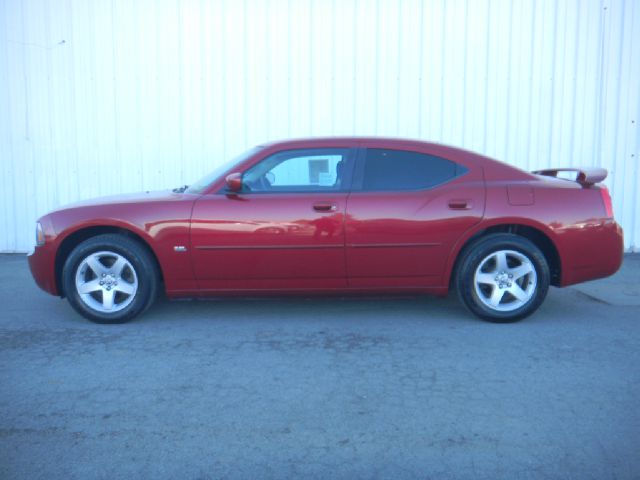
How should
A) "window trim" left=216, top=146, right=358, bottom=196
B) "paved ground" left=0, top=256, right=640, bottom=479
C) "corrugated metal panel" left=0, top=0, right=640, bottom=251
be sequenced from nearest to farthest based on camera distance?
"paved ground" left=0, top=256, right=640, bottom=479 < "window trim" left=216, top=146, right=358, bottom=196 < "corrugated metal panel" left=0, top=0, right=640, bottom=251

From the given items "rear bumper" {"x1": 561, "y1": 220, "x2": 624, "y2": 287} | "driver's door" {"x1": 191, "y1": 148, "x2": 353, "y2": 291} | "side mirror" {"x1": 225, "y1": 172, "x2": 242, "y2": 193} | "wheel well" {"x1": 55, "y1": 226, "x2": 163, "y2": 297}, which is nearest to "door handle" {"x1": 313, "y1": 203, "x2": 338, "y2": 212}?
"driver's door" {"x1": 191, "y1": 148, "x2": 353, "y2": 291}

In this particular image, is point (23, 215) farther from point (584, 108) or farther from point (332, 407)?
point (584, 108)

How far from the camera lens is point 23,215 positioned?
881 centimetres

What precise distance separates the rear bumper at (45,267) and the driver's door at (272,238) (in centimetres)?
119

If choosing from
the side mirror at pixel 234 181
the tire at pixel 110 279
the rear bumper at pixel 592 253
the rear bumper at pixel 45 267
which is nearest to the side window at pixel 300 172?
the side mirror at pixel 234 181

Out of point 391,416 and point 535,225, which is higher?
point 535,225

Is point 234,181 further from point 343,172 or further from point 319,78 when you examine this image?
point 319,78

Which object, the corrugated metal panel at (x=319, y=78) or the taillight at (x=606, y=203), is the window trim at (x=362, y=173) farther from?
the corrugated metal panel at (x=319, y=78)

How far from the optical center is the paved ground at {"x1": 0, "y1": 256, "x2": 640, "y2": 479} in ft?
9.87

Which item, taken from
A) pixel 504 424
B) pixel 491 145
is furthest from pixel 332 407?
pixel 491 145

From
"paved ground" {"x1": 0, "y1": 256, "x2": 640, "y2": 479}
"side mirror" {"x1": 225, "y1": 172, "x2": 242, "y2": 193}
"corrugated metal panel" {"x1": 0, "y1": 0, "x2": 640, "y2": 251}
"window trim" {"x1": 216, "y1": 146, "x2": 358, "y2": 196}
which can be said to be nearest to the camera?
"paved ground" {"x1": 0, "y1": 256, "x2": 640, "y2": 479}

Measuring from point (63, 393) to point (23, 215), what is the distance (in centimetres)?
574

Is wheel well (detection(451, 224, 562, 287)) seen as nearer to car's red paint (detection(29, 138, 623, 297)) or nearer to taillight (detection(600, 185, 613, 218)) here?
car's red paint (detection(29, 138, 623, 297))

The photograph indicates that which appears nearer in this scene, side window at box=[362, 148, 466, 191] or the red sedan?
the red sedan
